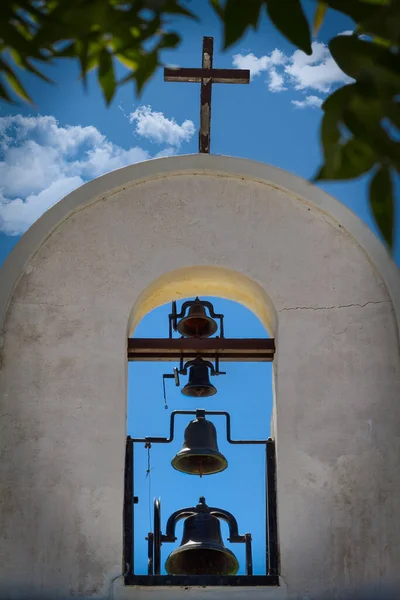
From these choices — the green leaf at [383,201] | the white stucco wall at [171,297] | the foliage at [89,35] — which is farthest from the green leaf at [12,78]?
the white stucco wall at [171,297]

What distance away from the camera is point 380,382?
5.50 m

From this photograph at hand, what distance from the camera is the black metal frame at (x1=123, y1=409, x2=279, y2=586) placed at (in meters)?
4.94

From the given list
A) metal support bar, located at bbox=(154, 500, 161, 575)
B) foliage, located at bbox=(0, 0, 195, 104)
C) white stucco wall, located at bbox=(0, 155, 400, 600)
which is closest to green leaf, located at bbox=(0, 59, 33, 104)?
foliage, located at bbox=(0, 0, 195, 104)

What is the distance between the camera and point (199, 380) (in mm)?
5953

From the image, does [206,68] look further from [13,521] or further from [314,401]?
[13,521]

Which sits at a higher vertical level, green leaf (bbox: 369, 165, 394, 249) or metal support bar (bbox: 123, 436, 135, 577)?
metal support bar (bbox: 123, 436, 135, 577)

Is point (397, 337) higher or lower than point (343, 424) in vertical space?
higher

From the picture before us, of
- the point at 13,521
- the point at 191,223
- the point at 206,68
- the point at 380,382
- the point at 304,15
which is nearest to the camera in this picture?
the point at 304,15

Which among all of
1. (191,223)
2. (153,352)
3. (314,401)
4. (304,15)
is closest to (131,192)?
Result: (191,223)

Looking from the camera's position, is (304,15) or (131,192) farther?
(131,192)

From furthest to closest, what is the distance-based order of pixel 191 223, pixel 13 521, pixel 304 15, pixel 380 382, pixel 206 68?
pixel 206 68
pixel 191 223
pixel 380 382
pixel 13 521
pixel 304 15

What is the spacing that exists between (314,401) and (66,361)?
121 cm

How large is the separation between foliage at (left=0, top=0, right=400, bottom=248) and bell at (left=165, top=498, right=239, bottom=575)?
11.8 ft

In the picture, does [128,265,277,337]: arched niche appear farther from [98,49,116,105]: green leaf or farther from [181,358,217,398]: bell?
[98,49,116,105]: green leaf
